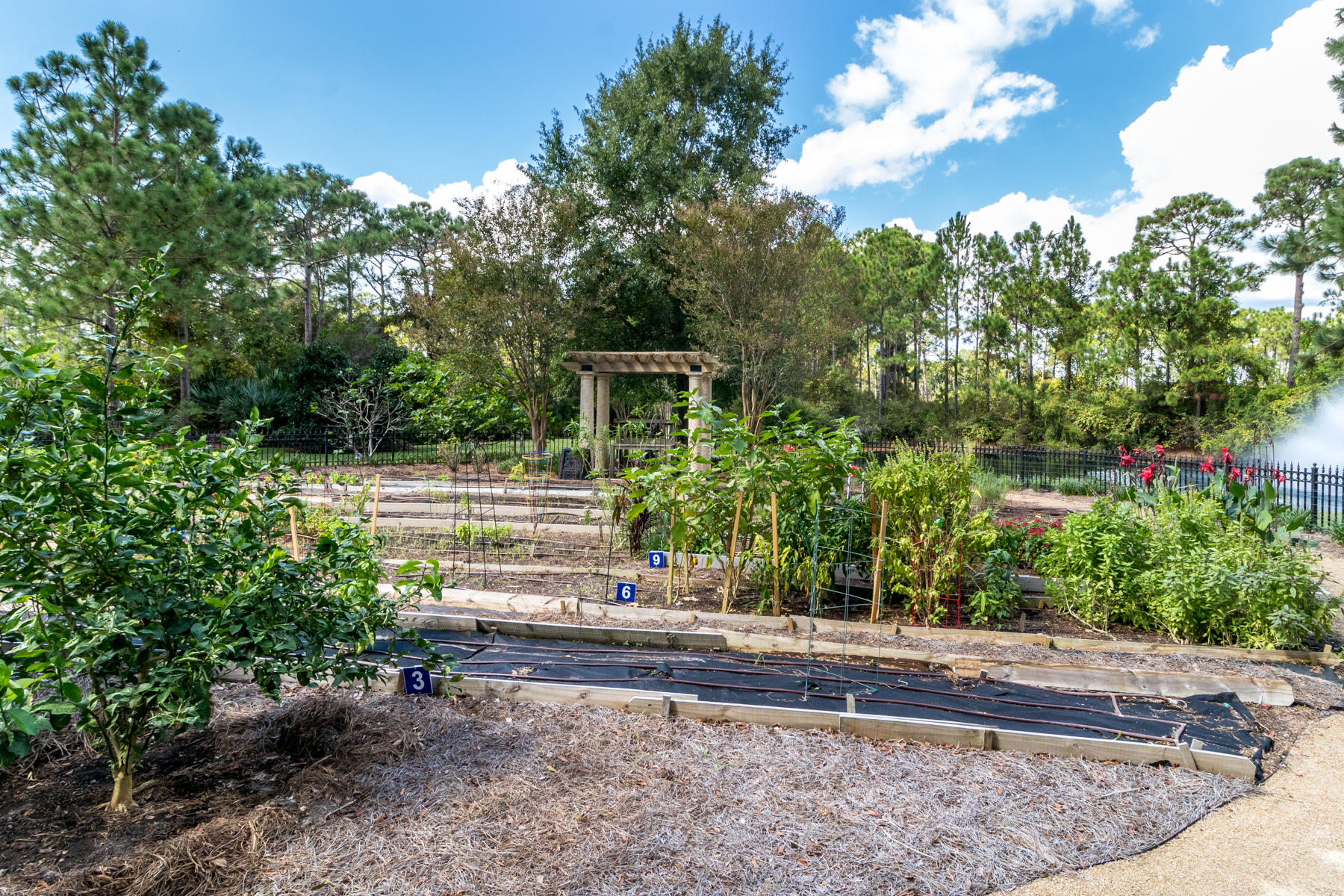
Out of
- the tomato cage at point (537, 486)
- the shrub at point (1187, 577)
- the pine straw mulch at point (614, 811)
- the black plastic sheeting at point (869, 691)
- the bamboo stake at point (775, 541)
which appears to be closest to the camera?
the pine straw mulch at point (614, 811)

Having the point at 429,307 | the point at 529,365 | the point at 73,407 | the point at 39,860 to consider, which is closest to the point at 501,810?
the point at 39,860

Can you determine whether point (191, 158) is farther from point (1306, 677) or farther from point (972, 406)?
point (972, 406)

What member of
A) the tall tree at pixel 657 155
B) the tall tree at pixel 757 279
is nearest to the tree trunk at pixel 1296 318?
the tall tree at pixel 757 279

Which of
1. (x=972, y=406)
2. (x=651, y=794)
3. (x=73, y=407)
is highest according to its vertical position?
(x=972, y=406)

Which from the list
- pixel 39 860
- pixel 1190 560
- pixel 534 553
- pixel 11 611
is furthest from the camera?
pixel 534 553

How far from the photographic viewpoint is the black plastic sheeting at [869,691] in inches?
137

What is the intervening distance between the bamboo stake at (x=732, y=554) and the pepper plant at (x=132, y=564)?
265cm

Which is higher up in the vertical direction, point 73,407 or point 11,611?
point 73,407

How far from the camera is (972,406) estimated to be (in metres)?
23.7

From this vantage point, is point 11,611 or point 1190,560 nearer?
point 11,611

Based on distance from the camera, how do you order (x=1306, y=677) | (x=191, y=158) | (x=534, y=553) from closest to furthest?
(x=1306, y=677) → (x=534, y=553) → (x=191, y=158)

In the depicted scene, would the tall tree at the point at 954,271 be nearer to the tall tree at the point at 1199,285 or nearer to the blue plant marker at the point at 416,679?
the tall tree at the point at 1199,285

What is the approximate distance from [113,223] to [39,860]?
48.3 feet

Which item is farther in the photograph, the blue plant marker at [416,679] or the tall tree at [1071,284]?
the tall tree at [1071,284]
